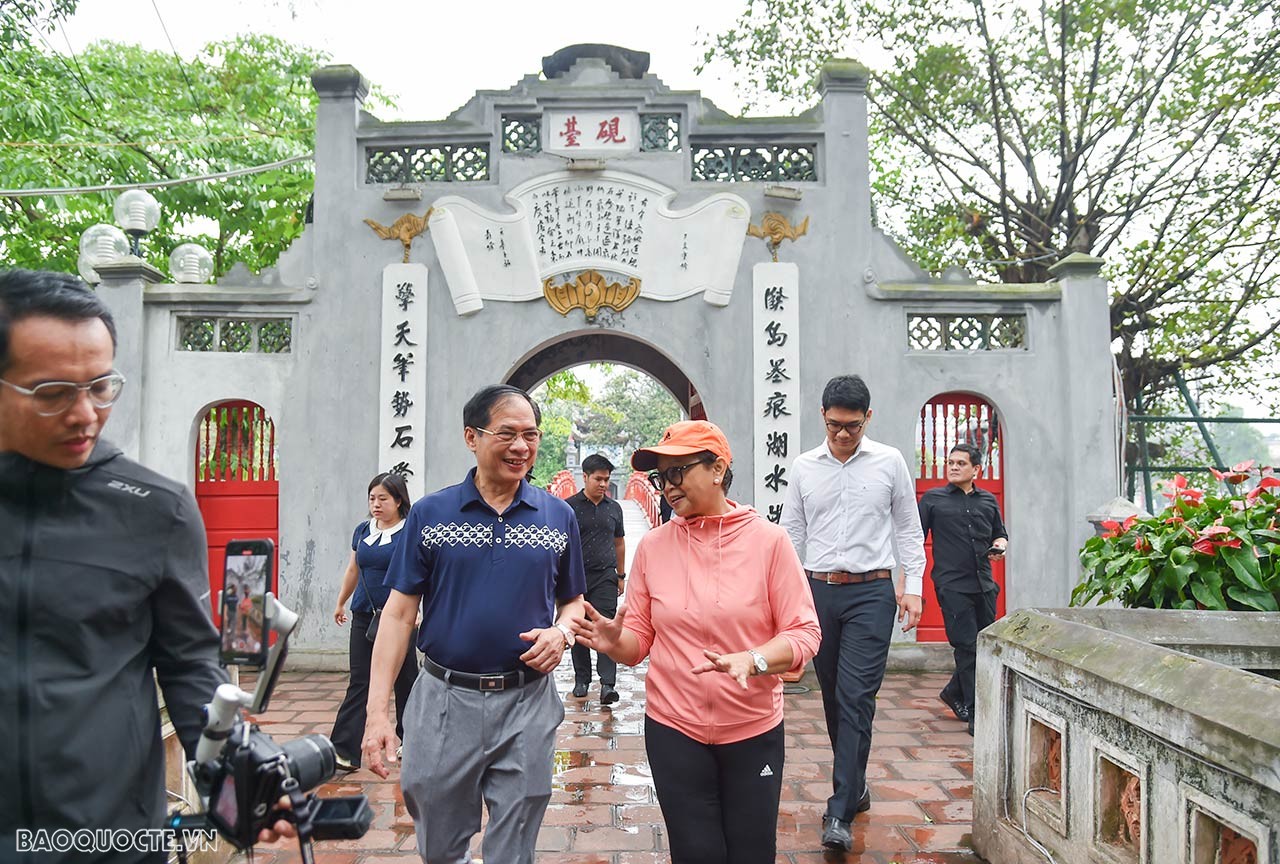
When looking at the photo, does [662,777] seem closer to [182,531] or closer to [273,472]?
[182,531]

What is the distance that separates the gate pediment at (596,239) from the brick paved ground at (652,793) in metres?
3.49

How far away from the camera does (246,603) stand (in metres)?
1.43

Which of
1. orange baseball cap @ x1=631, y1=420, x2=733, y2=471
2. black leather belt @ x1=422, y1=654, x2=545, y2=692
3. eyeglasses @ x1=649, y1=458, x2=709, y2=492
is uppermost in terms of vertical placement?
orange baseball cap @ x1=631, y1=420, x2=733, y2=471

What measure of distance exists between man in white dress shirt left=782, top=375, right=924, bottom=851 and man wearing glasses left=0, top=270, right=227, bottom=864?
9.49 feet

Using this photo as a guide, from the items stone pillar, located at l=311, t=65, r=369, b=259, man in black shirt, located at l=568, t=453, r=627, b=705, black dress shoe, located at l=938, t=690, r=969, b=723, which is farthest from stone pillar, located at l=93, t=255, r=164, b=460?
black dress shoe, located at l=938, t=690, r=969, b=723

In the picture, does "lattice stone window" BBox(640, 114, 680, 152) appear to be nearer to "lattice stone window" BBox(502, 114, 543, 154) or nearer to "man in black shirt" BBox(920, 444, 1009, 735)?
"lattice stone window" BBox(502, 114, 543, 154)

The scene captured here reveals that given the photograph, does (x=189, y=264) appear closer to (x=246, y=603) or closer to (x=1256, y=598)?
(x=246, y=603)

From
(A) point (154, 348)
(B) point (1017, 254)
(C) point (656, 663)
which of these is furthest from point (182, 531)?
(B) point (1017, 254)

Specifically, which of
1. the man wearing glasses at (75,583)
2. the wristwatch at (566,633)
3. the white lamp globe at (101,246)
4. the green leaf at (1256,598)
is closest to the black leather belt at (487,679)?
the wristwatch at (566,633)

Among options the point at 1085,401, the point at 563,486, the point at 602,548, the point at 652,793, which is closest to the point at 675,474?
the point at 652,793

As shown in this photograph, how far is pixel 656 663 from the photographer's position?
2.69 metres

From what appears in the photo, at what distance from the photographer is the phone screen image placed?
4.67 feet

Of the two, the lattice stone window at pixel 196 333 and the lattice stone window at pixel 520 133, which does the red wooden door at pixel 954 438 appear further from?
the lattice stone window at pixel 196 333

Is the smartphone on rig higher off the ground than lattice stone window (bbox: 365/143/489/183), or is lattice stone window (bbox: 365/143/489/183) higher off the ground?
lattice stone window (bbox: 365/143/489/183)
